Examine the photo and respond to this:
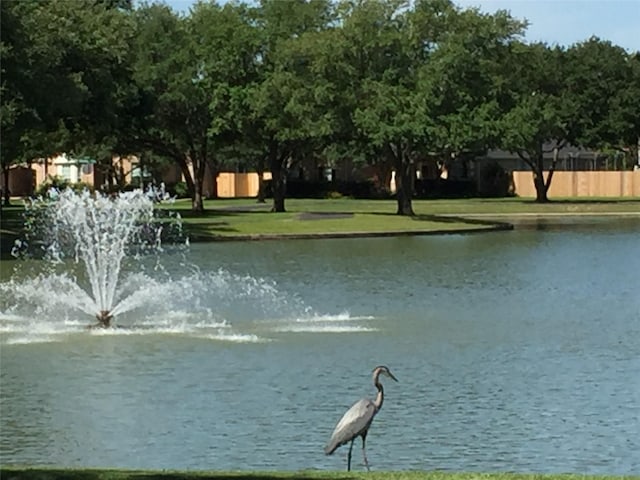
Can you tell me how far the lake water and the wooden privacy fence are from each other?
2308 inches

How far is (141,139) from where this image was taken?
6241 cm

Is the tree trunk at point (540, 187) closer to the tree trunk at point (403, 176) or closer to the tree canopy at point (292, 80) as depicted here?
the tree canopy at point (292, 80)

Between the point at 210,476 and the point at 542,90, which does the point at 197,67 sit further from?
the point at 210,476

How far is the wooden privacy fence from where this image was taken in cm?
9025

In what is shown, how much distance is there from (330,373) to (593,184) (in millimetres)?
74675

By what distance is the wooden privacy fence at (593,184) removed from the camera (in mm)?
90250

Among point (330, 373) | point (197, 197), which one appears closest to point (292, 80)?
point (197, 197)

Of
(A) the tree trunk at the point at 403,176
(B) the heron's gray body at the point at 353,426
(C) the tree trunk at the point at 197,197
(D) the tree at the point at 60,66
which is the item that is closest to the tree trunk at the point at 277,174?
(C) the tree trunk at the point at 197,197

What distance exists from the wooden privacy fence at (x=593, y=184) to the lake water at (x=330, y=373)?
5863 centimetres

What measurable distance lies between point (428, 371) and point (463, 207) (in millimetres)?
52289

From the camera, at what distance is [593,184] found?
297 ft

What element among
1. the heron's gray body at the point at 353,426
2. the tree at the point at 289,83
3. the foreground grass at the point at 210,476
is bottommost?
the foreground grass at the point at 210,476

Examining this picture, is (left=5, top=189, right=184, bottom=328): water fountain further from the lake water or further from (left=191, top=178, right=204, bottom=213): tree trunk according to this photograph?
(left=191, top=178, right=204, bottom=213): tree trunk

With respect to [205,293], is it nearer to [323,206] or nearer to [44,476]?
[44,476]
